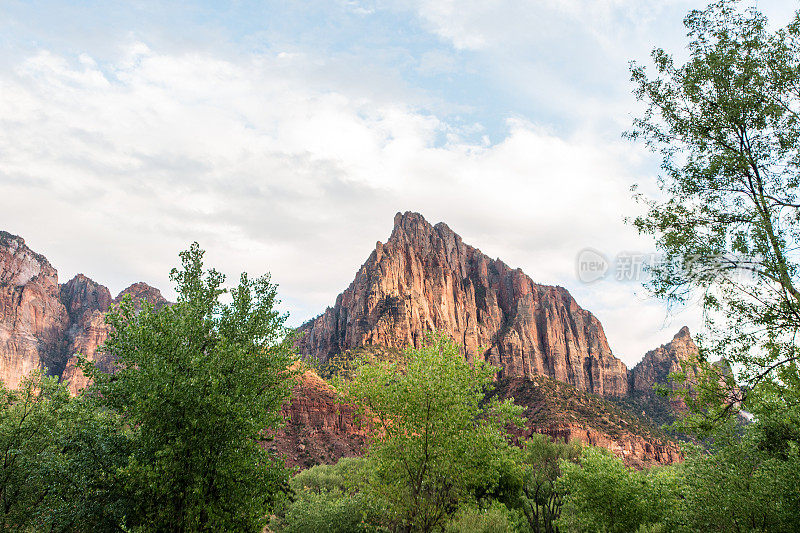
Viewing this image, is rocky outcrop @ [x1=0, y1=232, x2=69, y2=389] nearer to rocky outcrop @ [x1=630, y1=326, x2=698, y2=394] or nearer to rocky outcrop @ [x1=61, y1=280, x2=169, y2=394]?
rocky outcrop @ [x1=61, y1=280, x2=169, y2=394]

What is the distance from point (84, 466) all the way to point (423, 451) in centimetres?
1208

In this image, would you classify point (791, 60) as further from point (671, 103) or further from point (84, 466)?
point (84, 466)

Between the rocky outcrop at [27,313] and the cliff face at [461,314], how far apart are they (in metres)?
104

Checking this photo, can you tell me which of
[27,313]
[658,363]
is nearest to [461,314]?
[658,363]

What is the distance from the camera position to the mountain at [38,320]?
149500mm

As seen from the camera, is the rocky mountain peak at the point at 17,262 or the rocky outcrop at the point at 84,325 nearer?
the rocky outcrop at the point at 84,325

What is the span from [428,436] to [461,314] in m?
162

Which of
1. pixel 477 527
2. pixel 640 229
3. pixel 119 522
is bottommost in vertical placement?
pixel 477 527

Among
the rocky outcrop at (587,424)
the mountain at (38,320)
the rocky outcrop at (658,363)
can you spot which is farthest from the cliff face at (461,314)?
the mountain at (38,320)

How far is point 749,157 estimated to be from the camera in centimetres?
1091

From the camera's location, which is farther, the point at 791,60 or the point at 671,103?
the point at 671,103

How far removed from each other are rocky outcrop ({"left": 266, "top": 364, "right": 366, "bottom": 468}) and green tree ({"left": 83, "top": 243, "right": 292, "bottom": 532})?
5701cm

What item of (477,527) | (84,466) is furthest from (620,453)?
(84,466)

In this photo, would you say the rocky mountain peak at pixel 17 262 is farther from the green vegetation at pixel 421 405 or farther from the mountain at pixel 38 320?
the green vegetation at pixel 421 405
